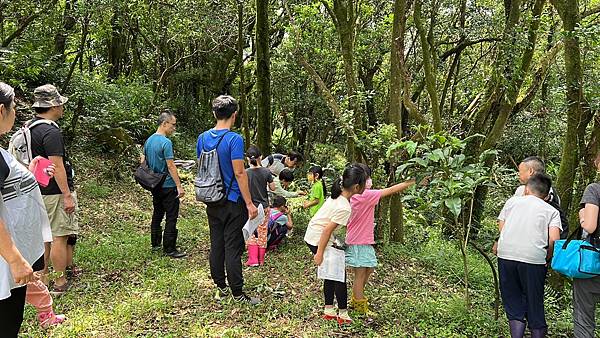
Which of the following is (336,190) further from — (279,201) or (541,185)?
(279,201)

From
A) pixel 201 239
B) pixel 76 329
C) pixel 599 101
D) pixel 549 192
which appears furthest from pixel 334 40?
pixel 76 329

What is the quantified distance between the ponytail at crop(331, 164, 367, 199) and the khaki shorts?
2818mm

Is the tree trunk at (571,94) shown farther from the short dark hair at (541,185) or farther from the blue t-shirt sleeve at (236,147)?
the blue t-shirt sleeve at (236,147)

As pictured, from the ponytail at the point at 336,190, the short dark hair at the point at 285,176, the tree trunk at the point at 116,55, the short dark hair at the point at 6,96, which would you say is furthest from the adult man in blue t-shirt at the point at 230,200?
the tree trunk at the point at 116,55

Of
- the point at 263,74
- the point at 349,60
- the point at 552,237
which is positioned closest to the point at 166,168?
the point at 263,74

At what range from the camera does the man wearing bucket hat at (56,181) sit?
14.9 feet

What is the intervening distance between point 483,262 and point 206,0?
9781 mm

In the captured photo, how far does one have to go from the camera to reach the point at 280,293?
207 inches

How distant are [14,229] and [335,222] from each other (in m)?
2.45

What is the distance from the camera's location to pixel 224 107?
4.70m

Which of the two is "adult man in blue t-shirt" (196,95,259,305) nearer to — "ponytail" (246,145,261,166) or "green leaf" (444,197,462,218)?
"ponytail" (246,145,261,166)

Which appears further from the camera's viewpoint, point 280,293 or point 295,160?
point 295,160

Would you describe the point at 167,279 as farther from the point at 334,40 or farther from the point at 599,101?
the point at 334,40

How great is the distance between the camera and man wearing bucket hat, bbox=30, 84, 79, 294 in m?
4.55
